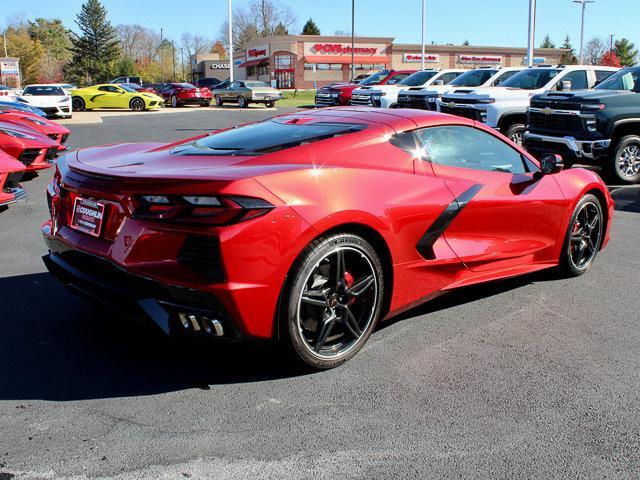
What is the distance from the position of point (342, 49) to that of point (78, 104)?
142 ft

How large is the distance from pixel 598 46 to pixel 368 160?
395 feet

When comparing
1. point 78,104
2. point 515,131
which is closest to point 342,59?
point 78,104

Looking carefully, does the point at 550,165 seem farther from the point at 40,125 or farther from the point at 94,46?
the point at 94,46

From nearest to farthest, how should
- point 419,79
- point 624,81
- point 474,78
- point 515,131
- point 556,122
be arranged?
point 556,122 → point 624,81 → point 515,131 → point 474,78 → point 419,79

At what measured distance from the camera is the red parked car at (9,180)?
7.34m

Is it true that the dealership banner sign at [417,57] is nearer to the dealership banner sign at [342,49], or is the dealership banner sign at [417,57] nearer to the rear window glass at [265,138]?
the dealership banner sign at [342,49]

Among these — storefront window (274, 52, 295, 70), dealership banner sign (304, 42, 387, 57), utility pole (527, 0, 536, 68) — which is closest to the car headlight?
utility pole (527, 0, 536, 68)

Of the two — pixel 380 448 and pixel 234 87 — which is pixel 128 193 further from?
pixel 234 87

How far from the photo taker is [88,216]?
139 inches

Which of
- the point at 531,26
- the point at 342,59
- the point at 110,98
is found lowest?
the point at 110,98

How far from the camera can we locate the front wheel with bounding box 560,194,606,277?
17.0 ft

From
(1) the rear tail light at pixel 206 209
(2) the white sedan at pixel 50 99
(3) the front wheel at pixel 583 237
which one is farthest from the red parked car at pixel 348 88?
(1) the rear tail light at pixel 206 209

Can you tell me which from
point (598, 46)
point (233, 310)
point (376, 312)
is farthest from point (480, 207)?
point (598, 46)

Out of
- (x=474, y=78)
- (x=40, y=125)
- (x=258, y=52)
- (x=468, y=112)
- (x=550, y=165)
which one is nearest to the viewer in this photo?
(x=550, y=165)
